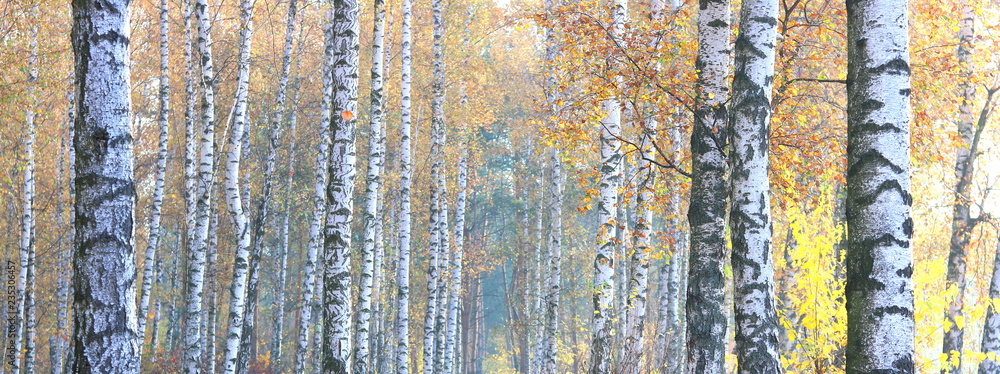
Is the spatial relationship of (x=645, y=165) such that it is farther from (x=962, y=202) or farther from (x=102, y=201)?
(x=962, y=202)

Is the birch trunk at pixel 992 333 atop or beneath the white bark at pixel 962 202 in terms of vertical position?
beneath

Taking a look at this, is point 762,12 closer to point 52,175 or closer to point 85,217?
point 85,217

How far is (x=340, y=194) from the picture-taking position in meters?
7.41

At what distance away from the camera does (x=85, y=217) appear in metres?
4.45

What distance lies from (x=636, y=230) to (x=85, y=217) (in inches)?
267

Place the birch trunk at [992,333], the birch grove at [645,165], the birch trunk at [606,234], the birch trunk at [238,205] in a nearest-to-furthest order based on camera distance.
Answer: the birch grove at [645,165] → the birch trunk at [606,234] → the birch trunk at [992,333] → the birch trunk at [238,205]

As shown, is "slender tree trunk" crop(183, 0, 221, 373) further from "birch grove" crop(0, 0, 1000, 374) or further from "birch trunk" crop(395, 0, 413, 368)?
"birch trunk" crop(395, 0, 413, 368)

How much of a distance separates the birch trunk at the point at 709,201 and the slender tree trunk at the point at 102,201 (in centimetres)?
429

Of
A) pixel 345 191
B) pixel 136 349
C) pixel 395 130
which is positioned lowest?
pixel 136 349

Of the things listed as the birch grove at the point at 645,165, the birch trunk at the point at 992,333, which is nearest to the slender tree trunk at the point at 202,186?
the birch grove at the point at 645,165

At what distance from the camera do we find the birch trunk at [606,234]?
30.2ft

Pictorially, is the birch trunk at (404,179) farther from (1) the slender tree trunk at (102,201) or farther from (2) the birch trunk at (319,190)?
(1) the slender tree trunk at (102,201)

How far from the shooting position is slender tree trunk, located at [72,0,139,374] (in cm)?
443

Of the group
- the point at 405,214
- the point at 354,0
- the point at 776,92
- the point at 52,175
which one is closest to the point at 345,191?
the point at 354,0
